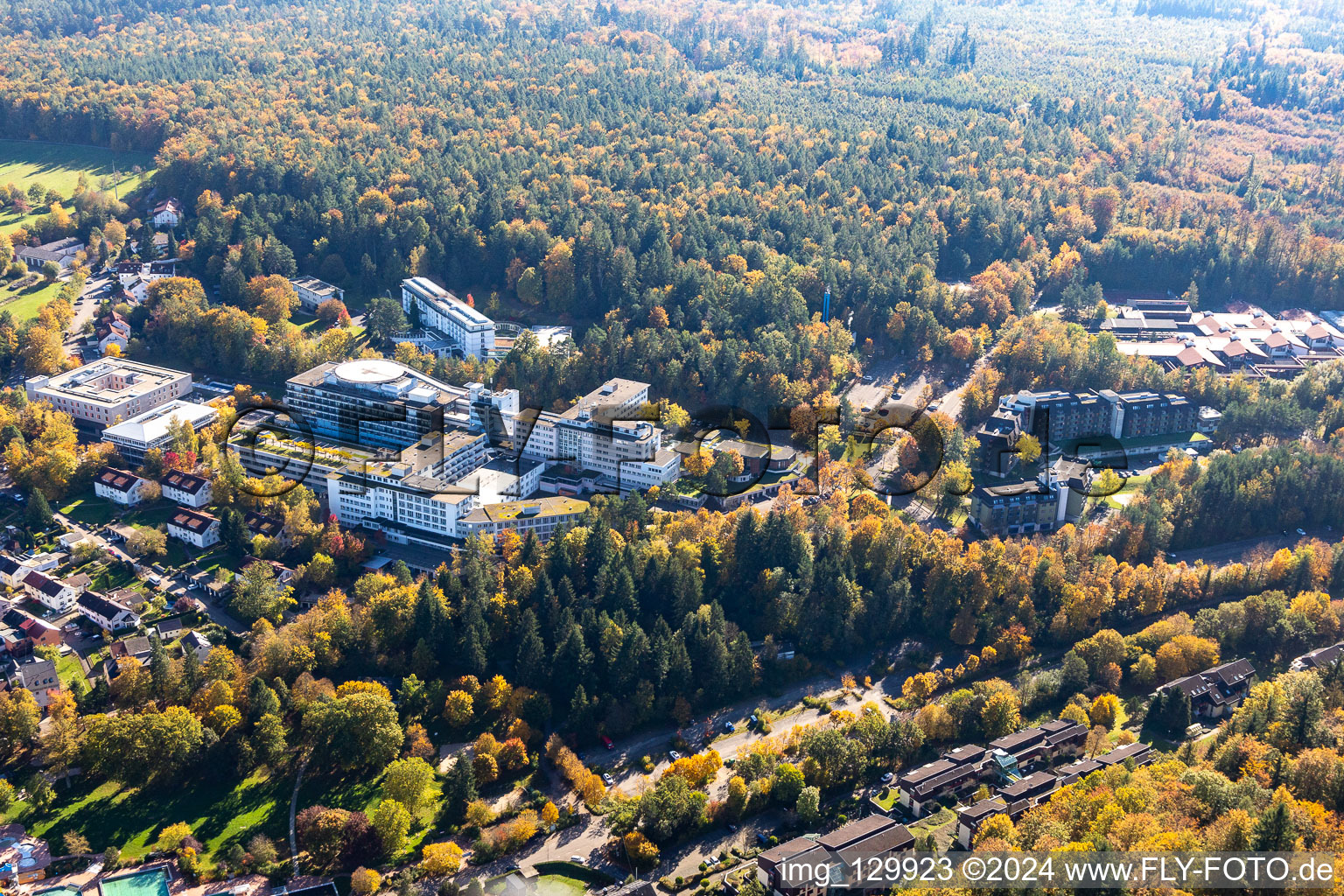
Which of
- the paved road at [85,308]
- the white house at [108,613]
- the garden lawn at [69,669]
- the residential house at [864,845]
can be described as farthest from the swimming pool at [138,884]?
the paved road at [85,308]

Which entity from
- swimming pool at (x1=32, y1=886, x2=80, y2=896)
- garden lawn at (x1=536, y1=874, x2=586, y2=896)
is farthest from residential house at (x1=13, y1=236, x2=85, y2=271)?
garden lawn at (x1=536, y1=874, x2=586, y2=896)

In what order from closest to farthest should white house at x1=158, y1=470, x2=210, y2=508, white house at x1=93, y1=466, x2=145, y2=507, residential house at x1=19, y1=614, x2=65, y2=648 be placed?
residential house at x1=19, y1=614, x2=65, y2=648 < white house at x1=158, y1=470, x2=210, y2=508 < white house at x1=93, y1=466, x2=145, y2=507

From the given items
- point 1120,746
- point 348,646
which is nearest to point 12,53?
point 348,646

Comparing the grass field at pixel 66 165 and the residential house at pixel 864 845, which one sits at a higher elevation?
the grass field at pixel 66 165

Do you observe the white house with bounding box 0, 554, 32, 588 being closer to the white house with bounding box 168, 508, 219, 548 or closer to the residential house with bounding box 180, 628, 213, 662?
the white house with bounding box 168, 508, 219, 548

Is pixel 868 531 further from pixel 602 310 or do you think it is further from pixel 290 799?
pixel 602 310

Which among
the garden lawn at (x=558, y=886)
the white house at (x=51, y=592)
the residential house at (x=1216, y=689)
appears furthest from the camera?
the white house at (x=51, y=592)

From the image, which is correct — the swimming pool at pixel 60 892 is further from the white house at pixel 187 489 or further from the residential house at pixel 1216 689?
the residential house at pixel 1216 689
